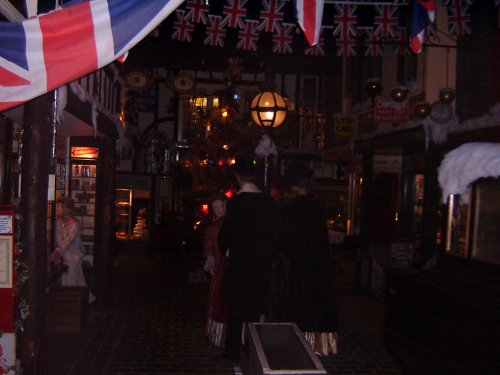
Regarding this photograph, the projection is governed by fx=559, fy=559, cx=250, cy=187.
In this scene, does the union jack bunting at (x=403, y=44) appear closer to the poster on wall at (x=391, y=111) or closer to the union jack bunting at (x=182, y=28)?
the poster on wall at (x=391, y=111)

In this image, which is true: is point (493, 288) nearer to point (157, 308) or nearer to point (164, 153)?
point (157, 308)

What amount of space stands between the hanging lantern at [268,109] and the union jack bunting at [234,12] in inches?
57.6

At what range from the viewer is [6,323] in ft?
15.7

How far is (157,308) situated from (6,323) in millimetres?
4900

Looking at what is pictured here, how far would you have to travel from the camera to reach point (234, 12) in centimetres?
909

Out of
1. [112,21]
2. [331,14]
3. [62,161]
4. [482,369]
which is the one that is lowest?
[482,369]

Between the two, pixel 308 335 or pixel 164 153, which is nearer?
pixel 308 335

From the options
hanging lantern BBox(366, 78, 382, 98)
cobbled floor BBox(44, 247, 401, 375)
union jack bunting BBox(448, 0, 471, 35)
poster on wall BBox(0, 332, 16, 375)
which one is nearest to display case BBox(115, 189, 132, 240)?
cobbled floor BBox(44, 247, 401, 375)

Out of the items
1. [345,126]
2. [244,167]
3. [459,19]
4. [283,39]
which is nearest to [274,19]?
[283,39]

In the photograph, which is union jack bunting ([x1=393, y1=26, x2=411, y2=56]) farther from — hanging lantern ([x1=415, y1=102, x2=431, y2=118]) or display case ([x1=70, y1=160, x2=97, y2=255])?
display case ([x1=70, y1=160, x2=97, y2=255])

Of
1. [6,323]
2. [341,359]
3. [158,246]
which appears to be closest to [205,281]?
[158,246]

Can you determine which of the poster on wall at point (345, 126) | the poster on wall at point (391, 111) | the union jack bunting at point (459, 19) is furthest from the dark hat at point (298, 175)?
the poster on wall at point (345, 126)

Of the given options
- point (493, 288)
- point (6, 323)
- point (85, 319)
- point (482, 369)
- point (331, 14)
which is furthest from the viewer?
point (331, 14)

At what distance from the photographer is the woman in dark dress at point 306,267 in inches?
253
